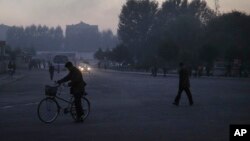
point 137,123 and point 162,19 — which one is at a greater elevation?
point 162,19

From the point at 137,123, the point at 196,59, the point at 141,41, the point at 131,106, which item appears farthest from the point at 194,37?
the point at 137,123

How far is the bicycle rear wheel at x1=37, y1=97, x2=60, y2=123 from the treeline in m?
55.2

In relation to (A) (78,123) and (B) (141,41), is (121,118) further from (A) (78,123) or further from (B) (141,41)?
(B) (141,41)

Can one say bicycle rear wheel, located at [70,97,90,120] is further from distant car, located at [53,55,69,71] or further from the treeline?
distant car, located at [53,55,69,71]

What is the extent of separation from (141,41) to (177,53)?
3710 centimetres

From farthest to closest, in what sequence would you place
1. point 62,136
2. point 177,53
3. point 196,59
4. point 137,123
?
point 177,53 < point 196,59 < point 137,123 < point 62,136

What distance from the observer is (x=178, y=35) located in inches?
3834

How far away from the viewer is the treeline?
76250 mm

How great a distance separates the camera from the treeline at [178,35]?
76.2 meters

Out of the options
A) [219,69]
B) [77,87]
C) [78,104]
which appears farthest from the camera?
[219,69]

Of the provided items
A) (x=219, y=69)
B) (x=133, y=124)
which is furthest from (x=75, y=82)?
(x=219, y=69)

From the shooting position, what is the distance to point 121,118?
15.9 m

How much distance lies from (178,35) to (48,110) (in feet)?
273

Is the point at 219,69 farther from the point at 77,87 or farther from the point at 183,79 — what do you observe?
the point at 77,87
